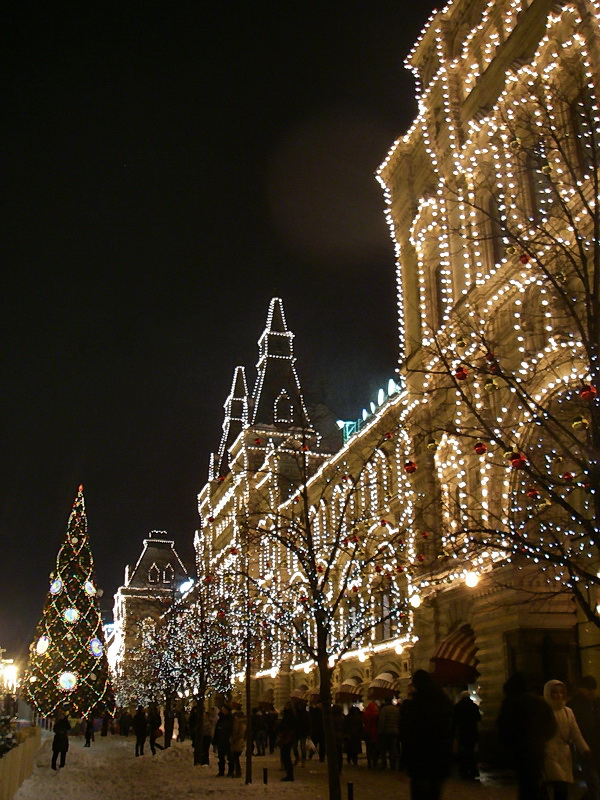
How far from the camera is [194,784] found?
19938mm

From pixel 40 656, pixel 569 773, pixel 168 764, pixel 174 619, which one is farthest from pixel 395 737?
pixel 40 656

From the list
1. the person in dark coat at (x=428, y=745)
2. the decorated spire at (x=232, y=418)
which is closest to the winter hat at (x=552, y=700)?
the person in dark coat at (x=428, y=745)

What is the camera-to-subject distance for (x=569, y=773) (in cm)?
954

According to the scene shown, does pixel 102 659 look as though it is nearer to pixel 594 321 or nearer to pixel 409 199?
pixel 409 199

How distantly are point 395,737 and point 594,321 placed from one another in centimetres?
1305

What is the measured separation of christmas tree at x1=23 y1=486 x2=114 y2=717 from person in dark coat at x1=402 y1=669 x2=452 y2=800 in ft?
172

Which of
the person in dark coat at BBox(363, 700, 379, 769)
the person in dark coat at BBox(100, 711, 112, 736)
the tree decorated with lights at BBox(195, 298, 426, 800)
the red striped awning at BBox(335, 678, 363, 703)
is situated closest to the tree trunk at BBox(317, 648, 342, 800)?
the tree decorated with lights at BBox(195, 298, 426, 800)

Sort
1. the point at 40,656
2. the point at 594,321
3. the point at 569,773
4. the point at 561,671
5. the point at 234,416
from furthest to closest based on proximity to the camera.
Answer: the point at 234,416
the point at 40,656
the point at 561,671
the point at 594,321
the point at 569,773

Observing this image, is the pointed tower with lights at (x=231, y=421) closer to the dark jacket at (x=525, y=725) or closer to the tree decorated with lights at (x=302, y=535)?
the tree decorated with lights at (x=302, y=535)

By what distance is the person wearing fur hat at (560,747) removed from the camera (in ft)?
30.8

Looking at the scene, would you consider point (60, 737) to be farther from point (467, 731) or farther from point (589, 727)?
point (589, 727)

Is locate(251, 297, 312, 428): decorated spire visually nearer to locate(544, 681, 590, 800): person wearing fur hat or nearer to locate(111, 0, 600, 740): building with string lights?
locate(111, 0, 600, 740): building with string lights

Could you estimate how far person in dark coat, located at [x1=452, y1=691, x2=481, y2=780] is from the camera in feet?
61.8

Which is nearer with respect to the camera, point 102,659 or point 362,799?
point 362,799
